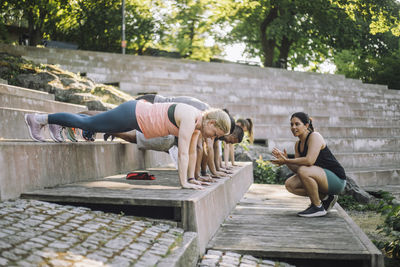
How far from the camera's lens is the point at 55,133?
4.46 m

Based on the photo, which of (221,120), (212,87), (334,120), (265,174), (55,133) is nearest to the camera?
(221,120)

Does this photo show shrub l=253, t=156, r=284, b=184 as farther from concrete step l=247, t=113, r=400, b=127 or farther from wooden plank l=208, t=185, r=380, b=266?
wooden plank l=208, t=185, r=380, b=266

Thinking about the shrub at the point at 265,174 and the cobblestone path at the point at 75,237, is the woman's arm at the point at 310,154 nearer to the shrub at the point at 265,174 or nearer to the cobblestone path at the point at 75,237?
the cobblestone path at the point at 75,237

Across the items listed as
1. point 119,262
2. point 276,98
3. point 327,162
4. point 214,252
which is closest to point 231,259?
point 214,252

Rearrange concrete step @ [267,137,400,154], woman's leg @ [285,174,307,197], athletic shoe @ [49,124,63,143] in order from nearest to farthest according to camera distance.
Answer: athletic shoe @ [49,124,63,143] → woman's leg @ [285,174,307,197] → concrete step @ [267,137,400,154]

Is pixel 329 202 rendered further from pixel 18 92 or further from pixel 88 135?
pixel 18 92

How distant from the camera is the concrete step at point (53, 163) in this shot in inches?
133

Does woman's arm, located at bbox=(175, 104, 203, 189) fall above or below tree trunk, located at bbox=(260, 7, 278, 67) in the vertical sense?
below

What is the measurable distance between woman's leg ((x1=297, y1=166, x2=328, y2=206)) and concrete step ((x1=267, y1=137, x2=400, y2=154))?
6.04 metres

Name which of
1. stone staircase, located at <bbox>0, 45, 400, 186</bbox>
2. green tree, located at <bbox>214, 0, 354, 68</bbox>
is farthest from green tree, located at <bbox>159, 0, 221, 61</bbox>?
stone staircase, located at <bbox>0, 45, 400, 186</bbox>

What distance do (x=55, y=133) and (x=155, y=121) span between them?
43.8 inches

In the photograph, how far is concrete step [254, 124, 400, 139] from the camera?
11.4 metres

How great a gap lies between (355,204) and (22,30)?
2839cm

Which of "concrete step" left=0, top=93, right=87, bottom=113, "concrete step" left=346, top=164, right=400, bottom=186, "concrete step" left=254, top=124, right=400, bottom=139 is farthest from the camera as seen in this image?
"concrete step" left=254, top=124, right=400, bottom=139
